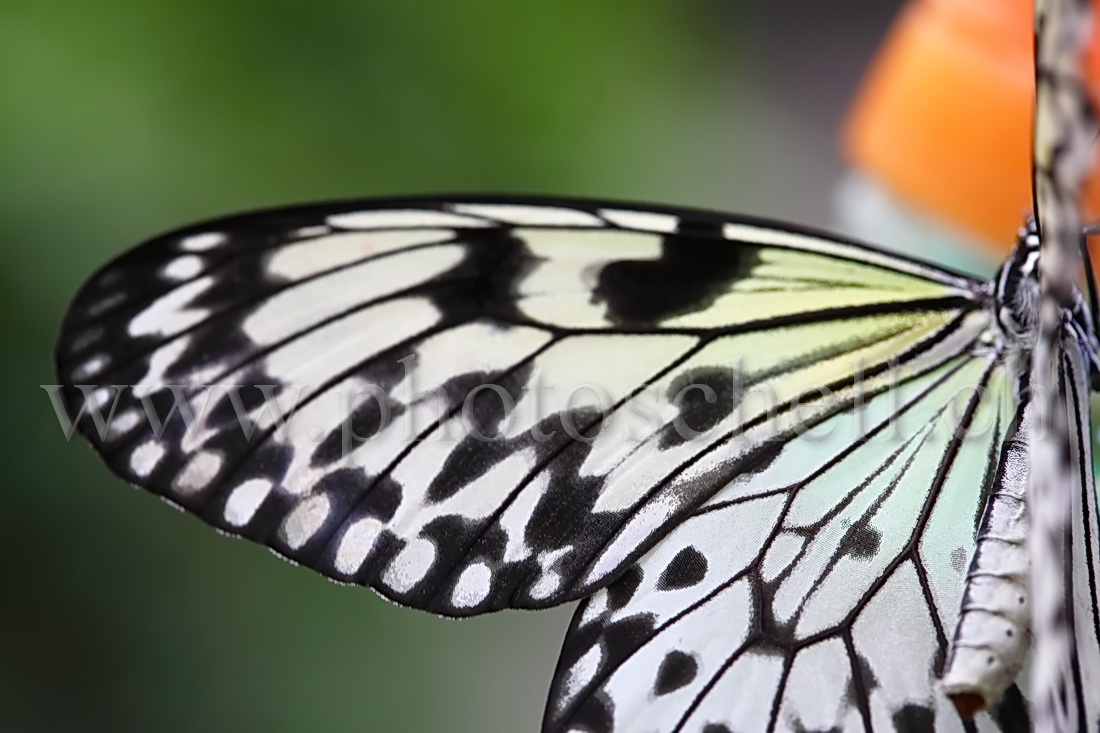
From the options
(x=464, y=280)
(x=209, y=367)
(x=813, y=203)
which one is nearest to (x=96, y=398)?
(x=209, y=367)

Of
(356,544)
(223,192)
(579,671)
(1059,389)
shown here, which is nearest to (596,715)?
(579,671)

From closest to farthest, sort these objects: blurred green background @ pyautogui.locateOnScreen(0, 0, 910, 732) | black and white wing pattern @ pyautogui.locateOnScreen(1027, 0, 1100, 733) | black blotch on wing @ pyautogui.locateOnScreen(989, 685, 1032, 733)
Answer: black and white wing pattern @ pyautogui.locateOnScreen(1027, 0, 1100, 733), black blotch on wing @ pyautogui.locateOnScreen(989, 685, 1032, 733), blurred green background @ pyautogui.locateOnScreen(0, 0, 910, 732)

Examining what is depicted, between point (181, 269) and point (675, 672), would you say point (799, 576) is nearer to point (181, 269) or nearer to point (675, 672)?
point (675, 672)

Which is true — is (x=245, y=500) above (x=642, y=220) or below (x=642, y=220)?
below

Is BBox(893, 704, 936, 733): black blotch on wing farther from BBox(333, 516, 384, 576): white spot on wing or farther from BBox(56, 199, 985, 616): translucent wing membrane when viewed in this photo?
BBox(333, 516, 384, 576): white spot on wing

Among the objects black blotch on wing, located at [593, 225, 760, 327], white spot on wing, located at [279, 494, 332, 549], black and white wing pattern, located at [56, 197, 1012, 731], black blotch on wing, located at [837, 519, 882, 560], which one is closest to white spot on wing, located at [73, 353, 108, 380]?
black and white wing pattern, located at [56, 197, 1012, 731]
